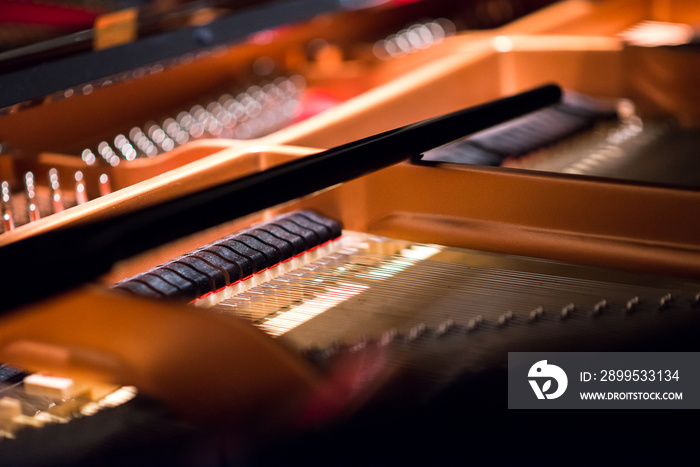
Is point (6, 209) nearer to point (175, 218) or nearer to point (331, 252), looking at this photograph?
point (331, 252)

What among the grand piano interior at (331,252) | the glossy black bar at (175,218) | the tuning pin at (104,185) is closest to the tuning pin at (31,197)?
the grand piano interior at (331,252)

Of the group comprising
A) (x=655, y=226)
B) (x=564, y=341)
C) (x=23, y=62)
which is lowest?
(x=564, y=341)

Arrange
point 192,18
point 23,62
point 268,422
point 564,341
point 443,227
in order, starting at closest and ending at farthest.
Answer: point 268,422 < point 564,341 < point 443,227 < point 23,62 < point 192,18

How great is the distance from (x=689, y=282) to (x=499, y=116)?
504 mm

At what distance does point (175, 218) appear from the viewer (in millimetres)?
1062

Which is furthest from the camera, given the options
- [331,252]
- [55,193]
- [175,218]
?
[55,193]

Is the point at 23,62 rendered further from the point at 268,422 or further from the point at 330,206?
the point at 268,422

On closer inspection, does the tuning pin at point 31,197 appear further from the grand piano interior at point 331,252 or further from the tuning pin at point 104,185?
the tuning pin at point 104,185

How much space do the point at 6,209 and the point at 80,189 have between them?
0.19 metres

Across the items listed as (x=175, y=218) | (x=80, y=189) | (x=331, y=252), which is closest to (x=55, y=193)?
(x=80, y=189)

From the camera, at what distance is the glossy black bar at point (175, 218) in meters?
0.93

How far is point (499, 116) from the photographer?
5.68ft

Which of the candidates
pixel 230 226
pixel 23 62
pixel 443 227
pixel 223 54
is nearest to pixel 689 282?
pixel 443 227

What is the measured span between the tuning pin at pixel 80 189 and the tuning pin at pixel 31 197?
94 mm
